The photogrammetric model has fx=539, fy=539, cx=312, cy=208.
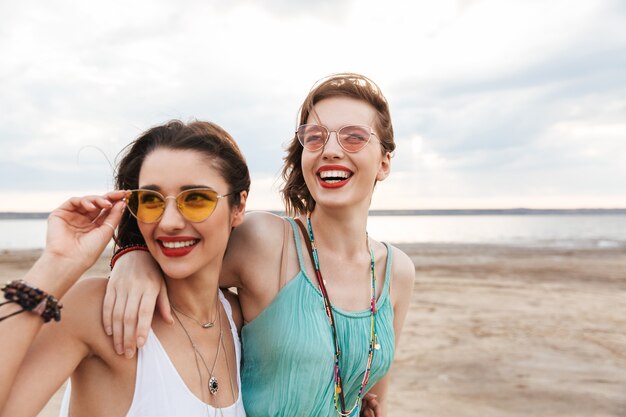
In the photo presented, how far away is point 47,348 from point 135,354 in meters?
0.31

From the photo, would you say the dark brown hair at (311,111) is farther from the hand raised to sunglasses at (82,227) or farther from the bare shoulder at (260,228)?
the hand raised to sunglasses at (82,227)

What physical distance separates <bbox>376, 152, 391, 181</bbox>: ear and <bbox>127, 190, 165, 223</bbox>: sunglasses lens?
1.37 metres

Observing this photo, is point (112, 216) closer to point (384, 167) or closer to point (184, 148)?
point (184, 148)

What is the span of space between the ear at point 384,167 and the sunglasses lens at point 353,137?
0.35 meters

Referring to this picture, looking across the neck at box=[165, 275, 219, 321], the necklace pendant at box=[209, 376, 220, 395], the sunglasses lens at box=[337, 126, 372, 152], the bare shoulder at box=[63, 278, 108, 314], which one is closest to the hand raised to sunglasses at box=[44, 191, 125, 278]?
the bare shoulder at box=[63, 278, 108, 314]

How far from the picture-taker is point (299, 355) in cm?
244

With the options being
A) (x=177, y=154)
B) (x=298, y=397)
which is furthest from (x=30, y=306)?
(x=298, y=397)

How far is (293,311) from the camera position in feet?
8.28

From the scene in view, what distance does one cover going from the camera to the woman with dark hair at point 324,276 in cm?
245

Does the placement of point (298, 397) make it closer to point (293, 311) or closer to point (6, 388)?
point (293, 311)

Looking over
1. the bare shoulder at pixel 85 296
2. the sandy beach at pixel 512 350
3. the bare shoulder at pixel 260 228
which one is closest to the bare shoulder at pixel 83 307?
A: the bare shoulder at pixel 85 296

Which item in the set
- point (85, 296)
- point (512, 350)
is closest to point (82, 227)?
point (85, 296)

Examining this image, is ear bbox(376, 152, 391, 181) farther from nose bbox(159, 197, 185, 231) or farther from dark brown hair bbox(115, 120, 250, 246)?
nose bbox(159, 197, 185, 231)

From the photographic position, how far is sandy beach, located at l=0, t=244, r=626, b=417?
569cm
